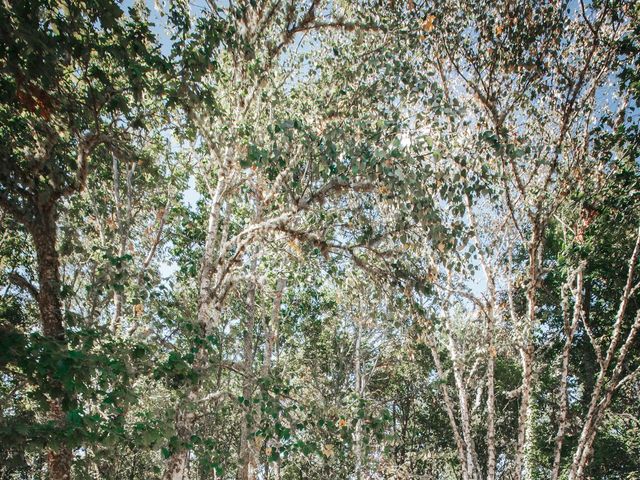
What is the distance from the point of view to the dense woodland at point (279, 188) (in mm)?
3510

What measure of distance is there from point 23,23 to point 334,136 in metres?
2.62

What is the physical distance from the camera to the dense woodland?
3510mm

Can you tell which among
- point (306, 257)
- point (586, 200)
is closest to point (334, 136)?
point (306, 257)

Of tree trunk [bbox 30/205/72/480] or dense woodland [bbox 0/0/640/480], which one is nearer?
dense woodland [bbox 0/0/640/480]

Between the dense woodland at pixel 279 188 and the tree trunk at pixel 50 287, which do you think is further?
the tree trunk at pixel 50 287

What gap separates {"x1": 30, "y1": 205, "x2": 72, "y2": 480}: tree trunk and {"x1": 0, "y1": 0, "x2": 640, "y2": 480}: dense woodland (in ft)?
0.06

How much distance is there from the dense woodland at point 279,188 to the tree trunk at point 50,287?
0.06ft

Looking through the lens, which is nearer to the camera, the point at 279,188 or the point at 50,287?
the point at 50,287

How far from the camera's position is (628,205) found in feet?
20.6

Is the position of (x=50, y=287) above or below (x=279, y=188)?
below

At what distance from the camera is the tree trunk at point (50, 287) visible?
4.16m

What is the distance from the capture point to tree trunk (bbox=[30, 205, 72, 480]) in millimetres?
4156

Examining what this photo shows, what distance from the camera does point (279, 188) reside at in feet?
18.1

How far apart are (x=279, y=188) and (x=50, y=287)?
2695 mm
